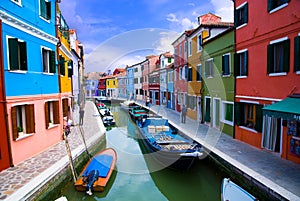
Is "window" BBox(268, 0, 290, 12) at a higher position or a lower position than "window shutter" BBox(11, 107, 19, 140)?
higher

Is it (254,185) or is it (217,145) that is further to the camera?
(217,145)

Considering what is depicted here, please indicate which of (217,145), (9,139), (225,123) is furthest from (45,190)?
(225,123)

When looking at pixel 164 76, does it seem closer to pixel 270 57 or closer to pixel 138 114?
pixel 138 114

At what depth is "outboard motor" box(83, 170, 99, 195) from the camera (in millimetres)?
7414

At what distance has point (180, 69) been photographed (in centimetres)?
2291

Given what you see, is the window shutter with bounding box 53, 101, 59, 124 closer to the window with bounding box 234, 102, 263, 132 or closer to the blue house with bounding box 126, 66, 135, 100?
the window with bounding box 234, 102, 263, 132

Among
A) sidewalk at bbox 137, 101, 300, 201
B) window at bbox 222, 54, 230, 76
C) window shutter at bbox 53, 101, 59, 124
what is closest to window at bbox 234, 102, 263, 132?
sidewalk at bbox 137, 101, 300, 201

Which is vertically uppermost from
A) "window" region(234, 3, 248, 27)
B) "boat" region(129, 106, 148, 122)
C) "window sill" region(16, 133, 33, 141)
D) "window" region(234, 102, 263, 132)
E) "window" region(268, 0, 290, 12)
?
"window" region(234, 3, 248, 27)

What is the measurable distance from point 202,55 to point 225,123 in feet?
20.2

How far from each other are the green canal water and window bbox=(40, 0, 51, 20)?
8111 millimetres

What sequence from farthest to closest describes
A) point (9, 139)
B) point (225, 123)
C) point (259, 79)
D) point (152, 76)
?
point (152, 76) → point (225, 123) → point (259, 79) → point (9, 139)

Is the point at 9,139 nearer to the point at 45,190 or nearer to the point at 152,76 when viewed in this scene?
the point at 45,190

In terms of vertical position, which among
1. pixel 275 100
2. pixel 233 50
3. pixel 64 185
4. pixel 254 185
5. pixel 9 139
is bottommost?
pixel 64 185

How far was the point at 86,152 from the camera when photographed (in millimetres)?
10617
